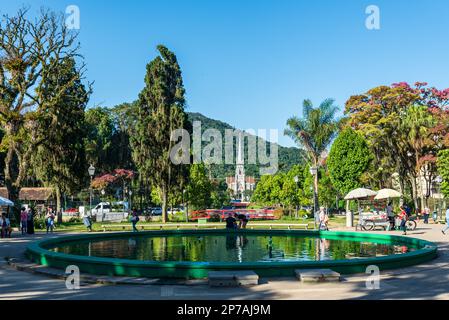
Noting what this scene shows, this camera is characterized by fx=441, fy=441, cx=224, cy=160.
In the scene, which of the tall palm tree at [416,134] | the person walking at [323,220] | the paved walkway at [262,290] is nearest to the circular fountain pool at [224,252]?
the paved walkway at [262,290]

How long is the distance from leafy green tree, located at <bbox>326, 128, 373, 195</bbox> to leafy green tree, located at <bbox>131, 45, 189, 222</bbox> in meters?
14.5

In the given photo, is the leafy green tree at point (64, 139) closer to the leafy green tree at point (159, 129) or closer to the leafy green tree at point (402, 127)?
the leafy green tree at point (159, 129)

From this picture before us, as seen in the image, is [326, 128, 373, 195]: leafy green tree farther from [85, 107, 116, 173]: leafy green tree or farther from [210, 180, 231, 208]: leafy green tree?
[85, 107, 116, 173]: leafy green tree

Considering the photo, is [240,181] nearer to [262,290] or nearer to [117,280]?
[117,280]

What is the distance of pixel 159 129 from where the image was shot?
43.5 meters

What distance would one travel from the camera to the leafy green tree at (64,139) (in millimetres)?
42719

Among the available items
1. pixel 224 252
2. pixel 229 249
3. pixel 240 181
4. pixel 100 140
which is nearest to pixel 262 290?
pixel 224 252

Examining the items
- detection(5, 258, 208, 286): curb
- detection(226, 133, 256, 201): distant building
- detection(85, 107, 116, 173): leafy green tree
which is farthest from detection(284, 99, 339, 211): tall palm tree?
detection(226, 133, 256, 201): distant building

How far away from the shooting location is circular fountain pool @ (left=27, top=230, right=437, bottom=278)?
39.3 ft

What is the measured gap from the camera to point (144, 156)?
43.8 m

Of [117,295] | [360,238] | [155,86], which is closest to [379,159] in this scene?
[155,86]

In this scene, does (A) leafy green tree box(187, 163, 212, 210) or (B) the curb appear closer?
(B) the curb

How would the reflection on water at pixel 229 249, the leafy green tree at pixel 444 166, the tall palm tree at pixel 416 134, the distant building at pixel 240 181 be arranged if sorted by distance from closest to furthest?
the reflection on water at pixel 229 249 → the leafy green tree at pixel 444 166 → the tall palm tree at pixel 416 134 → the distant building at pixel 240 181

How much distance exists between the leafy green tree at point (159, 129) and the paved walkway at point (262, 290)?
1214 inches
